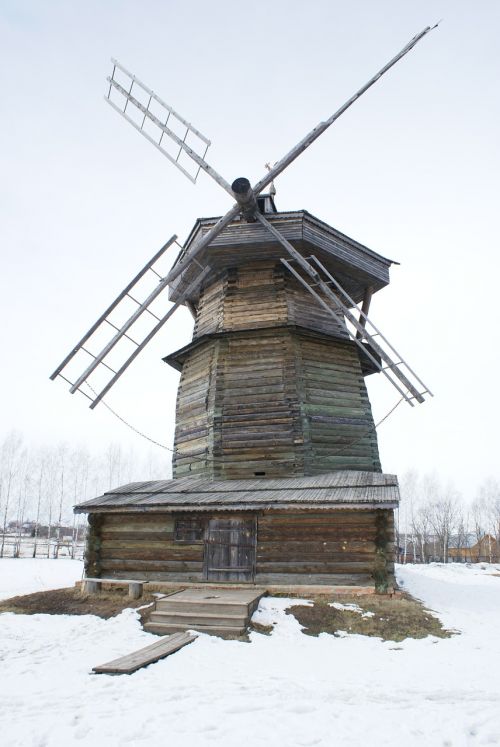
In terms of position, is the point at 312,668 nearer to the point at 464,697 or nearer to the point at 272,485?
the point at 464,697

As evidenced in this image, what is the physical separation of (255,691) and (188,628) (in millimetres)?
3352

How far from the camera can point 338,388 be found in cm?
1461

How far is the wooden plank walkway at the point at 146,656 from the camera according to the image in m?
6.31

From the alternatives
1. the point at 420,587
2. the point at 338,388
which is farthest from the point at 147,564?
the point at 420,587

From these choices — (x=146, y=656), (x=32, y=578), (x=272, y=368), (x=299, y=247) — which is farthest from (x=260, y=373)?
(x=32, y=578)

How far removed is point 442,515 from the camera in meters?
64.1

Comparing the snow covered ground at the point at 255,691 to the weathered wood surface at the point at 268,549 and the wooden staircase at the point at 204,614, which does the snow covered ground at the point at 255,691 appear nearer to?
the wooden staircase at the point at 204,614

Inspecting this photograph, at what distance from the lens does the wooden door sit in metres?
11.8

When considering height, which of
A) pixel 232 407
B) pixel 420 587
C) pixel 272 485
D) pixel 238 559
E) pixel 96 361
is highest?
pixel 96 361

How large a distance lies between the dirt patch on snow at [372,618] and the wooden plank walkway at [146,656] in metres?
2.35

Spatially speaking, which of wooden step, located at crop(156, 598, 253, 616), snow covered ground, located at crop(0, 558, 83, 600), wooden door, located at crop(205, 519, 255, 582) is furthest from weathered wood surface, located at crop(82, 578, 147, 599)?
snow covered ground, located at crop(0, 558, 83, 600)

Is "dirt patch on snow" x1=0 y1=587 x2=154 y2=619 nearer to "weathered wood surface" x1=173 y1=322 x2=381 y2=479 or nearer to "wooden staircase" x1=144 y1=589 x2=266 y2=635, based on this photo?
"wooden staircase" x1=144 y1=589 x2=266 y2=635

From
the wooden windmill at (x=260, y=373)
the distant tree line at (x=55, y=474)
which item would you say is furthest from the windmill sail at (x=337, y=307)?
the distant tree line at (x=55, y=474)

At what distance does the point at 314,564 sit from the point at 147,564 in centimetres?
423
